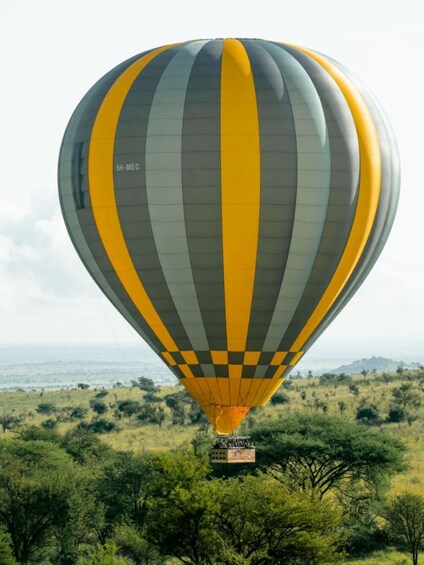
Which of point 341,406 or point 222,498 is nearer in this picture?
point 222,498

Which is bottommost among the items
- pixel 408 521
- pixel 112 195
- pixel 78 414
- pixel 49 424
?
pixel 408 521

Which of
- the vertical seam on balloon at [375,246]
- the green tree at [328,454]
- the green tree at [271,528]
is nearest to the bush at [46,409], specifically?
the green tree at [328,454]

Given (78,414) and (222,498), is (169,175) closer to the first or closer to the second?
(222,498)

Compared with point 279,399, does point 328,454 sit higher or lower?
lower

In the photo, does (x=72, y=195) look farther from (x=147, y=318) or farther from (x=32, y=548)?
(x=32, y=548)

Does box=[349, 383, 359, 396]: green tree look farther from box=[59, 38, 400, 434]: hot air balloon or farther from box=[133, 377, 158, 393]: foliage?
box=[59, 38, 400, 434]: hot air balloon

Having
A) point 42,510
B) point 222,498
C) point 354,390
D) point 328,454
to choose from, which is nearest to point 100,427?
point 354,390

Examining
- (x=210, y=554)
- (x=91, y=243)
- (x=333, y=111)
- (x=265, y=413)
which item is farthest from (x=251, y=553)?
(x=265, y=413)

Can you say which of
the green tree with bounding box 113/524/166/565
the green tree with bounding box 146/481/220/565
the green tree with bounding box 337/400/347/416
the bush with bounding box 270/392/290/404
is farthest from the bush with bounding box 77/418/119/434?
the green tree with bounding box 146/481/220/565
